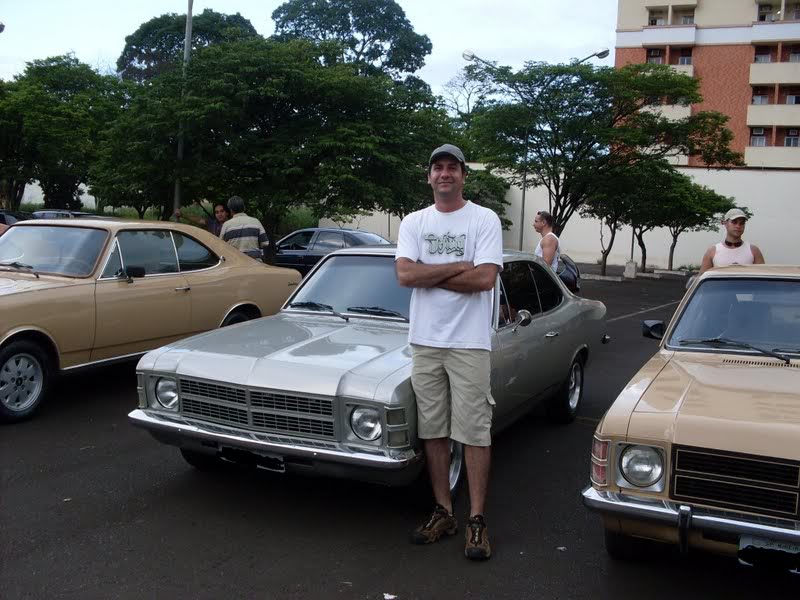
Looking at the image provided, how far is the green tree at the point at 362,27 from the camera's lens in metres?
55.2

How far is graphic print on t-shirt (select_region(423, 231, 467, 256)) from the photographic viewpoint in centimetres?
400

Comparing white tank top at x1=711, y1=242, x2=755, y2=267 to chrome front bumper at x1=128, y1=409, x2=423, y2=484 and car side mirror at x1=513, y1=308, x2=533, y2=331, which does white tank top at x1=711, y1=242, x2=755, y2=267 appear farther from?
chrome front bumper at x1=128, y1=409, x2=423, y2=484

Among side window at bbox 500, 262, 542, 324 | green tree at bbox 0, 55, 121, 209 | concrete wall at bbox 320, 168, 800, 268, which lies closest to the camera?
side window at bbox 500, 262, 542, 324

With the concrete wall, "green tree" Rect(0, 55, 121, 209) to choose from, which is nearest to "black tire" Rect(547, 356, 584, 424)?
"green tree" Rect(0, 55, 121, 209)

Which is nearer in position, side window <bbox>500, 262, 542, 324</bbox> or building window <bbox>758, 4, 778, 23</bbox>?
side window <bbox>500, 262, 542, 324</bbox>

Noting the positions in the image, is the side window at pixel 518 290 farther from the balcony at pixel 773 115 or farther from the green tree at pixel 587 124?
the balcony at pixel 773 115

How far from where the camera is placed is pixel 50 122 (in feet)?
104

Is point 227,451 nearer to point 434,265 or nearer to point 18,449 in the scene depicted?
point 434,265

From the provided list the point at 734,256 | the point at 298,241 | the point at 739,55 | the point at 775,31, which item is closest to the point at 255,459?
the point at 734,256

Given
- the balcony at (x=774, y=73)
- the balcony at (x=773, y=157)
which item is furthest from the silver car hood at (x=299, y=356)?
the balcony at (x=774, y=73)

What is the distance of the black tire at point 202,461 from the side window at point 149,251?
265cm

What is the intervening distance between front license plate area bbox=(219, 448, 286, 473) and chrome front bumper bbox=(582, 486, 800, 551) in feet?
5.38

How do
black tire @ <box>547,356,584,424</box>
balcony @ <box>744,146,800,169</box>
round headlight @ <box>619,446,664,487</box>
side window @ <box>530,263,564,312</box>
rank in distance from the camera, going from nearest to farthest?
round headlight @ <box>619,446,664,487</box> → side window @ <box>530,263,564,312</box> → black tire @ <box>547,356,584,424</box> → balcony @ <box>744,146,800,169</box>

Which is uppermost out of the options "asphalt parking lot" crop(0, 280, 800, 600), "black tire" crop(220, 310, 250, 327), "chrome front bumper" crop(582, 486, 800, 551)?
"black tire" crop(220, 310, 250, 327)
